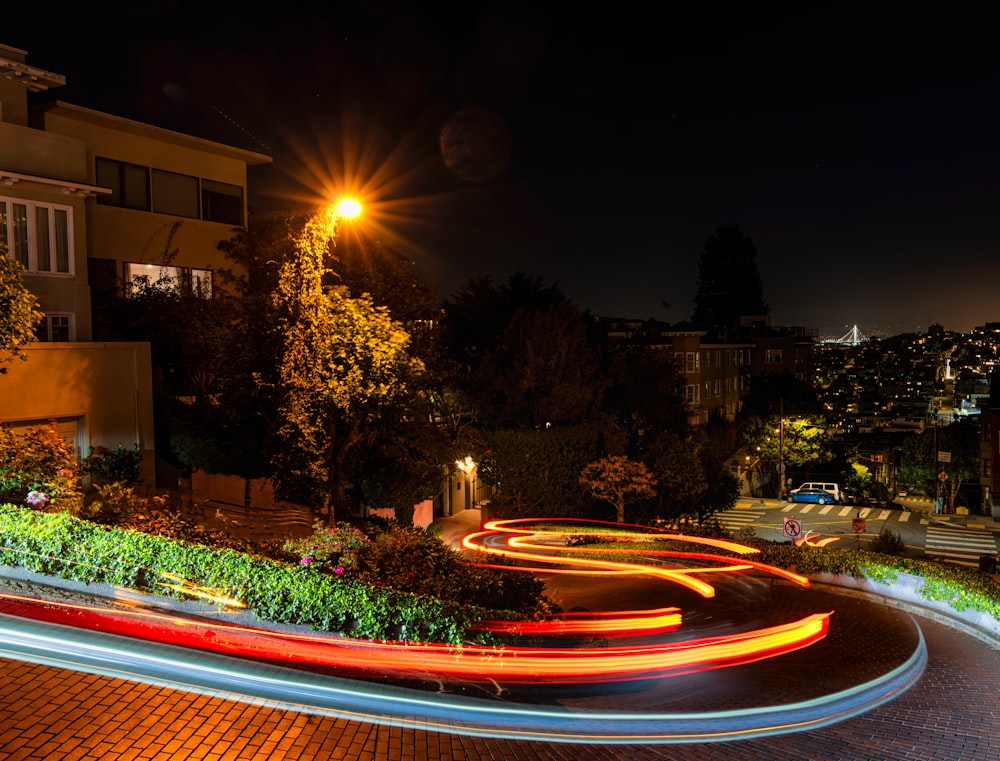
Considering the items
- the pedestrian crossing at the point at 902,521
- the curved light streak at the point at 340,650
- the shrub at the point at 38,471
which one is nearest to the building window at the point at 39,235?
the shrub at the point at 38,471

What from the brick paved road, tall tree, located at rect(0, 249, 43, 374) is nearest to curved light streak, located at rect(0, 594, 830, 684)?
the brick paved road

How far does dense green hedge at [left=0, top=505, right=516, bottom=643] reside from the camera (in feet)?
35.4

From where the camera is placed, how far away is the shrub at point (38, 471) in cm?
1350

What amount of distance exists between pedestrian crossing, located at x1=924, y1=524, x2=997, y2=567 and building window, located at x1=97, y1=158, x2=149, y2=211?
35.3m

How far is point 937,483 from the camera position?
1943 inches

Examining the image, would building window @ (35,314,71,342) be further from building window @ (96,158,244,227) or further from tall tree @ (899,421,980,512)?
tall tree @ (899,421,980,512)

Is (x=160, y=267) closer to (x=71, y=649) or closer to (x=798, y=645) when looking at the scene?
(x=71, y=649)

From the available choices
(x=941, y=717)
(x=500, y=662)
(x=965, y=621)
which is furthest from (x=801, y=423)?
(x=500, y=662)

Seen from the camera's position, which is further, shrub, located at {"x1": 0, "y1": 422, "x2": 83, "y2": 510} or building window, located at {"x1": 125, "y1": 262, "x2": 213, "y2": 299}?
building window, located at {"x1": 125, "y1": 262, "x2": 213, "y2": 299}

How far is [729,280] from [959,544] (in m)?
57.0

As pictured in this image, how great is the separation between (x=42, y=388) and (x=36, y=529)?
28.0 feet

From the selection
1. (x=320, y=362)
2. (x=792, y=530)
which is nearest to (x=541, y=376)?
(x=792, y=530)

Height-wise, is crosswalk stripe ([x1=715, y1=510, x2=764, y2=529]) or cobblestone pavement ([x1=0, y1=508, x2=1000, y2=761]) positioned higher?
cobblestone pavement ([x1=0, y1=508, x2=1000, y2=761])

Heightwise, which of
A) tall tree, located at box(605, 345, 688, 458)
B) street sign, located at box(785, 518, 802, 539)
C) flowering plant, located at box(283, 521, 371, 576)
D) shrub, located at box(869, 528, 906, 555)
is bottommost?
shrub, located at box(869, 528, 906, 555)
